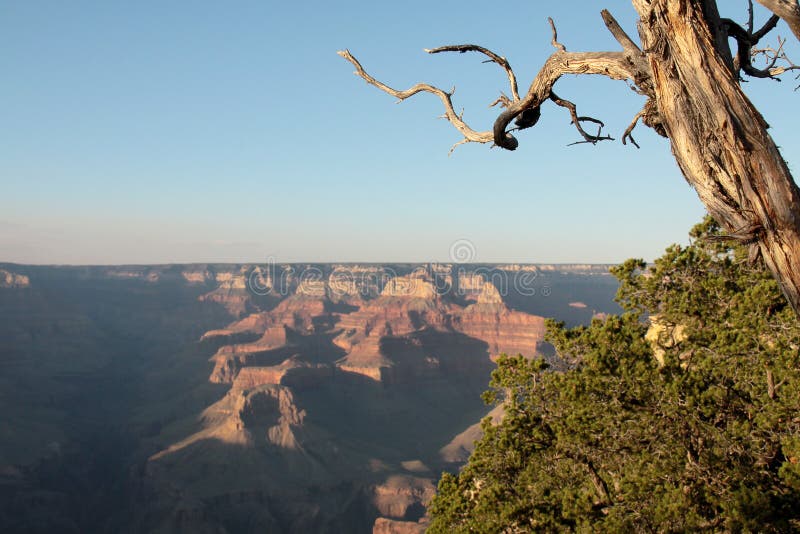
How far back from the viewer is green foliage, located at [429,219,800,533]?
11.0 meters

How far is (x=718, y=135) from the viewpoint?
3.53 m

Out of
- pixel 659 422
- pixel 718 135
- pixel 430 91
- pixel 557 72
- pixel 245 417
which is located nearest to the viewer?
pixel 718 135

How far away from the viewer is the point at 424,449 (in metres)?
120

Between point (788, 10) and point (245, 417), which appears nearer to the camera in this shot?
point (788, 10)

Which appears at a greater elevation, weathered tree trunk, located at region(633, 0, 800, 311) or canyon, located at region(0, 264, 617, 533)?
weathered tree trunk, located at region(633, 0, 800, 311)

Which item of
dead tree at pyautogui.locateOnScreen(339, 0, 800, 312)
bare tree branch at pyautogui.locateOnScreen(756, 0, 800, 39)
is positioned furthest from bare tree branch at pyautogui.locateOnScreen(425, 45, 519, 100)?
bare tree branch at pyautogui.locateOnScreen(756, 0, 800, 39)

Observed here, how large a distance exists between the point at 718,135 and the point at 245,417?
116 metres

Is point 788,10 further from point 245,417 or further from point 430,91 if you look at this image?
point 245,417

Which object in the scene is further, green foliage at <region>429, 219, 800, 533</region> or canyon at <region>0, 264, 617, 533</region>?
canyon at <region>0, 264, 617, 533</region>

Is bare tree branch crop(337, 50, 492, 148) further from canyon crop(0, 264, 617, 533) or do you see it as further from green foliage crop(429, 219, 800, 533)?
canyon crop(0, 264, 617, 533)

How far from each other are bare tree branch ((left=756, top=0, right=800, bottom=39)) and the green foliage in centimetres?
788

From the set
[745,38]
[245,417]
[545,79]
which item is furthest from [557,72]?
[245,417]

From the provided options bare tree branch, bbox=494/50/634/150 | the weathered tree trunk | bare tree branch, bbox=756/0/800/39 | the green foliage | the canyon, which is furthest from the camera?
the canyon

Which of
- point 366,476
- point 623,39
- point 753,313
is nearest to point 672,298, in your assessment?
point 753,313
